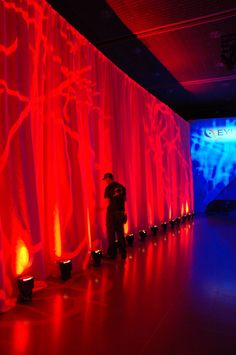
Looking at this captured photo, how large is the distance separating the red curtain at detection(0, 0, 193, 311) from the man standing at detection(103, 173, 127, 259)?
18 cm

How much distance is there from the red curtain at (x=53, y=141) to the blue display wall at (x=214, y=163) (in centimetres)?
519

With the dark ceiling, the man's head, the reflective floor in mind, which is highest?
the dark ceiling

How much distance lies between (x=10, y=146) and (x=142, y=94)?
4.12 meters

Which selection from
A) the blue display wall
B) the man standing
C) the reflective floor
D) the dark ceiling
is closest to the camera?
the reflective floor

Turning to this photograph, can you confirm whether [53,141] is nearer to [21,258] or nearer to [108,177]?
[108,177]

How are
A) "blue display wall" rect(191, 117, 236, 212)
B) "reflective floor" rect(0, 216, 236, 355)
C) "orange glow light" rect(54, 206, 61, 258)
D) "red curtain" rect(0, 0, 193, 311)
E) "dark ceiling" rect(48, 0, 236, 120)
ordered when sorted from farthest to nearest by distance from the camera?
"blue display wall" rect(191, 117, 236, 212)
"dark ceiling" rect(48, 0, 236, 120)
"orange glow light" rect(54, 206, 61, 258)
"red curtain" rect(0, 0, 193, 311)
"reflective floor" rect(0, 216, 236, 355)

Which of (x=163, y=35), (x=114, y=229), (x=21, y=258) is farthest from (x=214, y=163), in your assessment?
(x=21, y=258)

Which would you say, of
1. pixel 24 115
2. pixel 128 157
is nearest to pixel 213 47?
pixel 128 157

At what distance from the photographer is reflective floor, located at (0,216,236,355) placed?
2.02 m

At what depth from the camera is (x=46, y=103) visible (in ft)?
11.5

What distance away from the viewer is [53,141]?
3.60 meters

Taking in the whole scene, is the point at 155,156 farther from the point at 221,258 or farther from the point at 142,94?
the point at 221,258

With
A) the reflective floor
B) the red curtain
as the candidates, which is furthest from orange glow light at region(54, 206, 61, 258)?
the reflective floor

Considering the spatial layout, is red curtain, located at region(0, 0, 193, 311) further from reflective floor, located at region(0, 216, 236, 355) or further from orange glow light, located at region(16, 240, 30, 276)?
reflective floor, located at region(0, 216, 236, 355)
